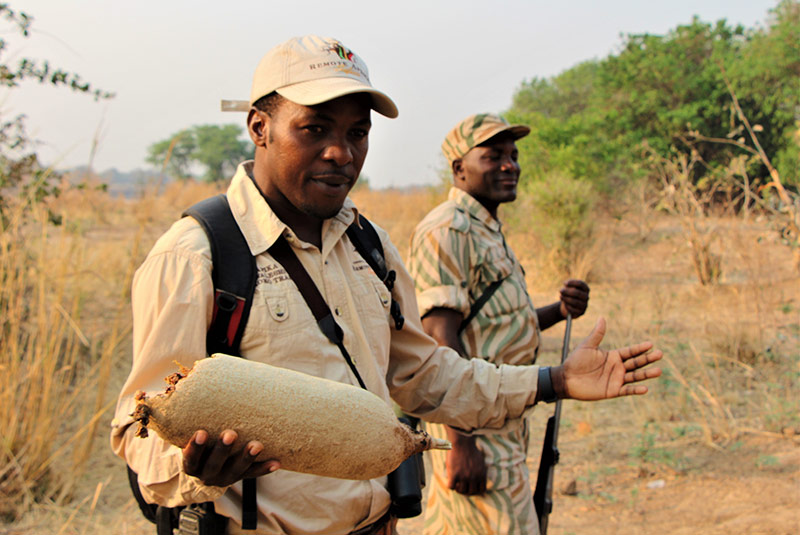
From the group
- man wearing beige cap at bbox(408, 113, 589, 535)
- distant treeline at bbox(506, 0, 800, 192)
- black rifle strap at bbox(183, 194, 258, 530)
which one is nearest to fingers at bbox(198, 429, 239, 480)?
black rifle strap at bbox(183, 194, 258, 530)

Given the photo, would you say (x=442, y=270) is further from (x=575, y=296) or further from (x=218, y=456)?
(x=218, y=456)

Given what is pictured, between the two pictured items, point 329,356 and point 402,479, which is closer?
point 329,356

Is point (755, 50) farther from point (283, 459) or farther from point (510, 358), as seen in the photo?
point (283, 459)

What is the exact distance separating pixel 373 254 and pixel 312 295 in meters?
0.26

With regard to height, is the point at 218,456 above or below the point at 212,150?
below

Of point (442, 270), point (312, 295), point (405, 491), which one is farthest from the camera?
point (442, 270)

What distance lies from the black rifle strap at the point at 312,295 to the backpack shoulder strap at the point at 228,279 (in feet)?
0.26

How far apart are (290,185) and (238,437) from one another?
25.2 inches

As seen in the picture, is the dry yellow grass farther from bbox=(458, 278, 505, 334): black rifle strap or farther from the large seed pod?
the large seed pod

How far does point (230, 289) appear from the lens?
4.41 feet

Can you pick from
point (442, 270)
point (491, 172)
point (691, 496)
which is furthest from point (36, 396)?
point (691, 496)

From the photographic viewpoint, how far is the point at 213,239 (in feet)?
4.51

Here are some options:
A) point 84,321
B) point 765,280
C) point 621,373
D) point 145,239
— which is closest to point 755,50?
point 765,280

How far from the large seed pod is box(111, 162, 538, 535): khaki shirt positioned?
196 millimetres
